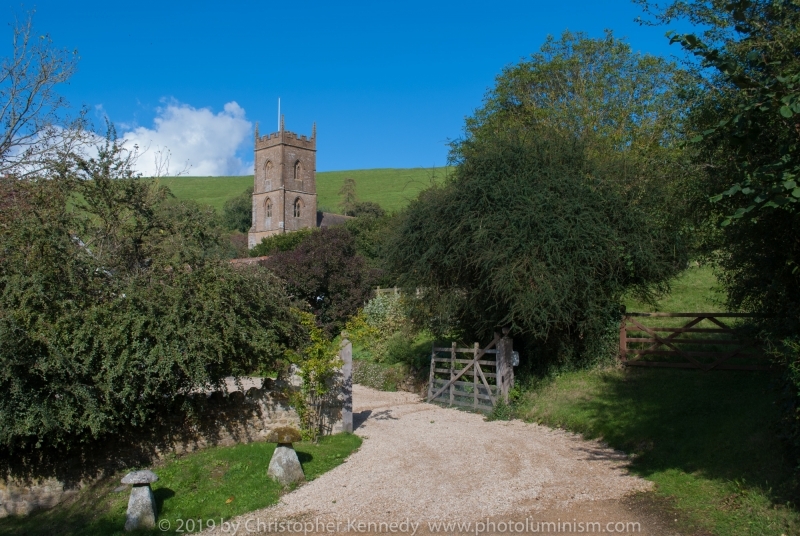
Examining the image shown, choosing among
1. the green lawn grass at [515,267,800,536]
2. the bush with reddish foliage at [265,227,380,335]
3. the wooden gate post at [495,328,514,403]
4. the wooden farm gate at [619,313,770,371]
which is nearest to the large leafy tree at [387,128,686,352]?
the wooden gate post at [495,328,514,403]

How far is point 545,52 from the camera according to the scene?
3027 centimetres

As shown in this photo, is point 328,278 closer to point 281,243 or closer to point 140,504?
point 140,504

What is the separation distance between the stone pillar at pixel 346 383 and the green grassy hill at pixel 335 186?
68949 mm

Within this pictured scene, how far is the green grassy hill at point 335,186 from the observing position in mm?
89375

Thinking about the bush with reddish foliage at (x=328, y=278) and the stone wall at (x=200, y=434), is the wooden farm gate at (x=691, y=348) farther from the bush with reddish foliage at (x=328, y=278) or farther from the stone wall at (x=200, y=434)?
the bush with reddish foliage at (x=328, y=278)

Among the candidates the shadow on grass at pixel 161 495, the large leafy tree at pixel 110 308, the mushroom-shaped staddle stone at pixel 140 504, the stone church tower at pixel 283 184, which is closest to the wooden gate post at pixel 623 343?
the large leafy tree at pixel 110 308

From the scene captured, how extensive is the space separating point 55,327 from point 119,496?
2690mm

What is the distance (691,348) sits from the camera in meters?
15.2

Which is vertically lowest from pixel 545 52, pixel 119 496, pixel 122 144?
pixel 119 496

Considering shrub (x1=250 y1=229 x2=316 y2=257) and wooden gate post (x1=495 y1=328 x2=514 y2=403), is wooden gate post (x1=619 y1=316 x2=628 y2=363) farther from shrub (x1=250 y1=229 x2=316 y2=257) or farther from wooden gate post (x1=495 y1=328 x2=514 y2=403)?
shrub (x1=250 y1=229 x2=316 y2=257)

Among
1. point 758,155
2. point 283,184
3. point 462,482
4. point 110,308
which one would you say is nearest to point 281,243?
point 283,184

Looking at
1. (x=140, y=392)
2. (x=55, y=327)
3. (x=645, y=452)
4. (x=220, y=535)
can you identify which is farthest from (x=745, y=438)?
(x=55, y=327)

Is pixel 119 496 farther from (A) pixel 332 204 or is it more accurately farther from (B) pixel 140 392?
(A) pixel 332 204

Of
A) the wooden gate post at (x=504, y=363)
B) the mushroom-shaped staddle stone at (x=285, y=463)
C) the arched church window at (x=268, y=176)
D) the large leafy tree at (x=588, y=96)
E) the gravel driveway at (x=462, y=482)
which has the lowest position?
the gravel driveway at (x=462, y=482)
